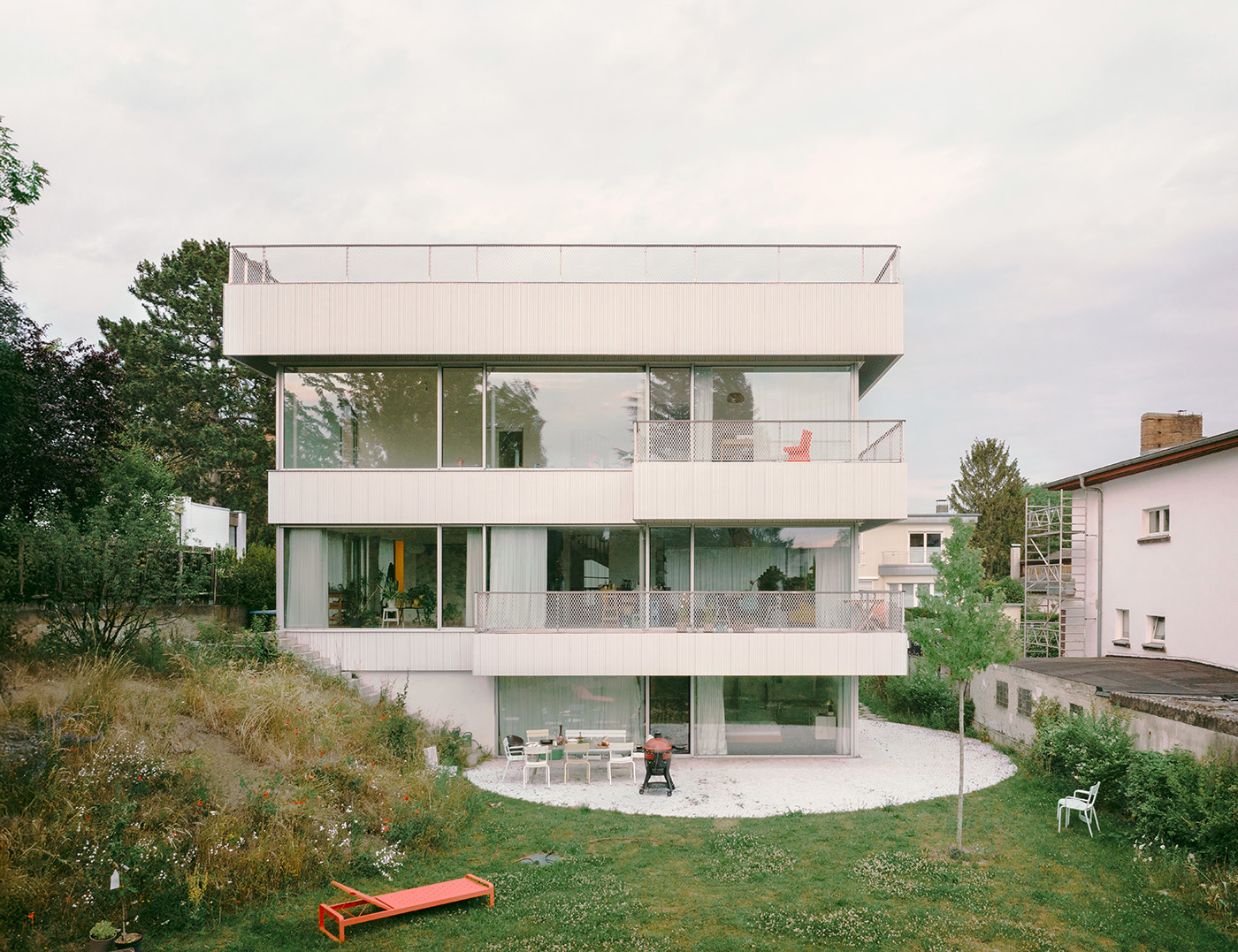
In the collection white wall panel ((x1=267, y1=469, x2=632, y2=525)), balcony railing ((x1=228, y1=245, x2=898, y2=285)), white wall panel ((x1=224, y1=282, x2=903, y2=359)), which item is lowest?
white wall panel ((x1=267, y1=469, x2=632, y2=525))

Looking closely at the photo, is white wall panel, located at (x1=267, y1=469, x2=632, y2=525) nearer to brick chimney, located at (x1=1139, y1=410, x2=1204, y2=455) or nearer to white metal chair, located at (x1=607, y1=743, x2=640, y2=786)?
white metal chair, located at (x1=607, y1=743, x2=640, y2=786)

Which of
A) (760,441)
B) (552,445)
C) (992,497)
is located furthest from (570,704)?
(992,497)

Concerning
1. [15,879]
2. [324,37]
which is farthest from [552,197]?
[15,879]

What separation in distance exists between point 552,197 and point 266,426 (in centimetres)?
1908

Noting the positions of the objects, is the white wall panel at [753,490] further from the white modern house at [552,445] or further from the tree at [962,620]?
the tree at [962,620]

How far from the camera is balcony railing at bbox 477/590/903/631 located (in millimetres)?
14414

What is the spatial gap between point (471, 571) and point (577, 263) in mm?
7008

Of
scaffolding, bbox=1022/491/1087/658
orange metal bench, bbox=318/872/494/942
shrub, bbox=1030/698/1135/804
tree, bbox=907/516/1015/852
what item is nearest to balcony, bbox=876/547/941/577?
scaffolding, bbox=1022/491/1087/658

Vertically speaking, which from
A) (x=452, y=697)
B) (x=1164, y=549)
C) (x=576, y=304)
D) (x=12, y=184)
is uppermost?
(x=12, y=184)

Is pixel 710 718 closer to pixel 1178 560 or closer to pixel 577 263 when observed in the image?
pixel 577 263

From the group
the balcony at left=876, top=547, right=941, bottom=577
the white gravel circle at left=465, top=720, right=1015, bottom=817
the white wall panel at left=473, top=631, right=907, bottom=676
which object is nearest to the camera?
the white gravel circle at left=465, top=720, right=1015, bottom=817

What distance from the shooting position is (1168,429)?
803 inches

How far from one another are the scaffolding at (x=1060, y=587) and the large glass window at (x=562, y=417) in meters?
13.5

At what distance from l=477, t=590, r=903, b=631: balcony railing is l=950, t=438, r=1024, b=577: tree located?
109 feet
